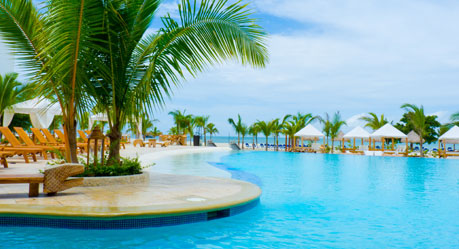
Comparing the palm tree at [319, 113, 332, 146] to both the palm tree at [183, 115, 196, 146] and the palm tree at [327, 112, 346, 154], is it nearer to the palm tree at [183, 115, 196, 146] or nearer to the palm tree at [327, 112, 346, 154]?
the palm tree at [327, 112, 346, 154]

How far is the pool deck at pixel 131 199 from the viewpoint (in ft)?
15.2

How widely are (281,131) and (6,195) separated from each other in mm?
29029

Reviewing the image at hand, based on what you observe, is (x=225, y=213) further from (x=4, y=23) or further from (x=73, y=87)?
(x=4, y=23)

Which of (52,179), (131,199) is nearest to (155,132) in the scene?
(52,179)

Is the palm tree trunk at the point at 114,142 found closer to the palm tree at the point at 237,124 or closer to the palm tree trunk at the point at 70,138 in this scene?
the palm tree trunk at the point at 70,138

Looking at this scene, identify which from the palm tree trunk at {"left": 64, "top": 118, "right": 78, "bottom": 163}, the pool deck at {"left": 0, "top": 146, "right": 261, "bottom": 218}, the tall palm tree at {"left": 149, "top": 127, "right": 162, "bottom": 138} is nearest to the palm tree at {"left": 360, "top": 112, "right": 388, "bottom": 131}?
the tall palm tree at {"left": 149, "top": 127, "right": 162, "bottom": 138}

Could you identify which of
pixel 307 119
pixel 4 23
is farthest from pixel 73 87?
pixel 307 119

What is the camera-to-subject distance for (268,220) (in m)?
5.84

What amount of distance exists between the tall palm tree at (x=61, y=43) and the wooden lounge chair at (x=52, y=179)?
1448 mm

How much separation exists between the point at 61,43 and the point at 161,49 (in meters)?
1.73

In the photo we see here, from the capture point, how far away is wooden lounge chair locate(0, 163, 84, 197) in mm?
5113

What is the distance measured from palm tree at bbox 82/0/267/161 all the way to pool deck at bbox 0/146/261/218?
4.66ft

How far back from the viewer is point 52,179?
17.6ft

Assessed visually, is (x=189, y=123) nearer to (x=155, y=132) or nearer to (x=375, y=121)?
(x=155, y=132)
